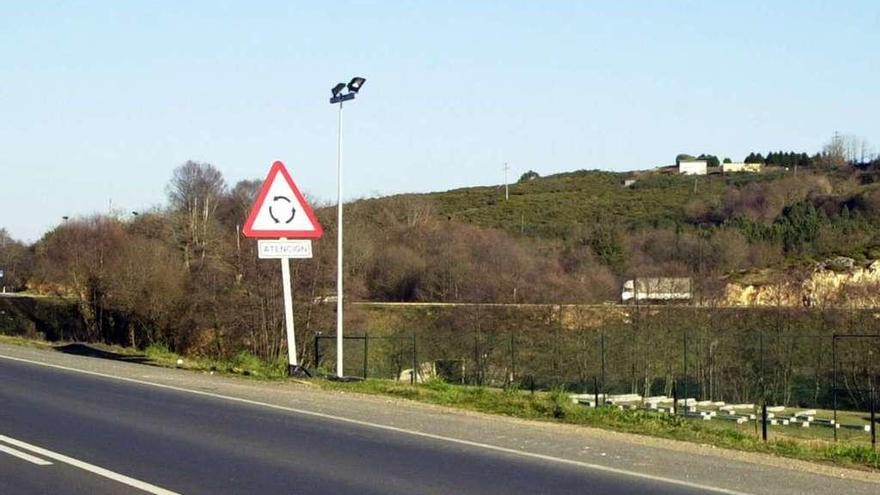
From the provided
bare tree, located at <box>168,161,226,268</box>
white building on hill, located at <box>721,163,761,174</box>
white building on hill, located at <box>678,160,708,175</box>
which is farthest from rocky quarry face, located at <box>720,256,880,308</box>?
white building on hill, located at <box>678,160,708,175</box>

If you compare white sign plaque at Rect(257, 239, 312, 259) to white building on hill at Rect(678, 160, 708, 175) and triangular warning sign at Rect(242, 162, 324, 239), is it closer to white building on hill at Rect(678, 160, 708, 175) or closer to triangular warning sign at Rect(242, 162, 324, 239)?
triangular warning sign at Rect(242, 162, 324, 239)

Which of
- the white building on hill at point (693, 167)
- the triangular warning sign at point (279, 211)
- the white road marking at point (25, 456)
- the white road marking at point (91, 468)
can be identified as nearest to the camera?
the white road marking at point (91, 468)

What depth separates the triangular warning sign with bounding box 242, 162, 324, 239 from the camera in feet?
61.3

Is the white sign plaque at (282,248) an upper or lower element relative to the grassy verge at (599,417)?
upper

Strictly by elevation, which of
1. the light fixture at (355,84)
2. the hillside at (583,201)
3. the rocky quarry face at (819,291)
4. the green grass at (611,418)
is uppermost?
the hillside at (583,201)

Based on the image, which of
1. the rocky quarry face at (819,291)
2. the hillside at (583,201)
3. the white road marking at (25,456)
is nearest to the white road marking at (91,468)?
the white road marking at (25,456)

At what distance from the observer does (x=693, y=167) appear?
166375mm

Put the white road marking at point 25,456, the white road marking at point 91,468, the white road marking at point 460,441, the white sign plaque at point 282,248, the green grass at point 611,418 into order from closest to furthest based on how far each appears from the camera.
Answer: the white road marking at point 91,468 → the white road marking at point 460,441 → the white road marking at point 25,456 → the green grass at point 611,418 → the white sign plaque at point 282,248

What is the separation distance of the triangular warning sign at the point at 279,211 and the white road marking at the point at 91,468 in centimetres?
697

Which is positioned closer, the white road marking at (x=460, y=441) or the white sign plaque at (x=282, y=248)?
the white road marking at (x=460, y=441)

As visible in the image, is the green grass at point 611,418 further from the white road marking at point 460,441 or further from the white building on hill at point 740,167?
the white building on hill at point 740,167

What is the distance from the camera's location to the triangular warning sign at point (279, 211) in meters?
18.7

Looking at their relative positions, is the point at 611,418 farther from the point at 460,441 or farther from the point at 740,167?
the point at 740,167

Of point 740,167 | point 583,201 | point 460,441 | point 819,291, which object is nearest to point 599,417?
point 460,441
